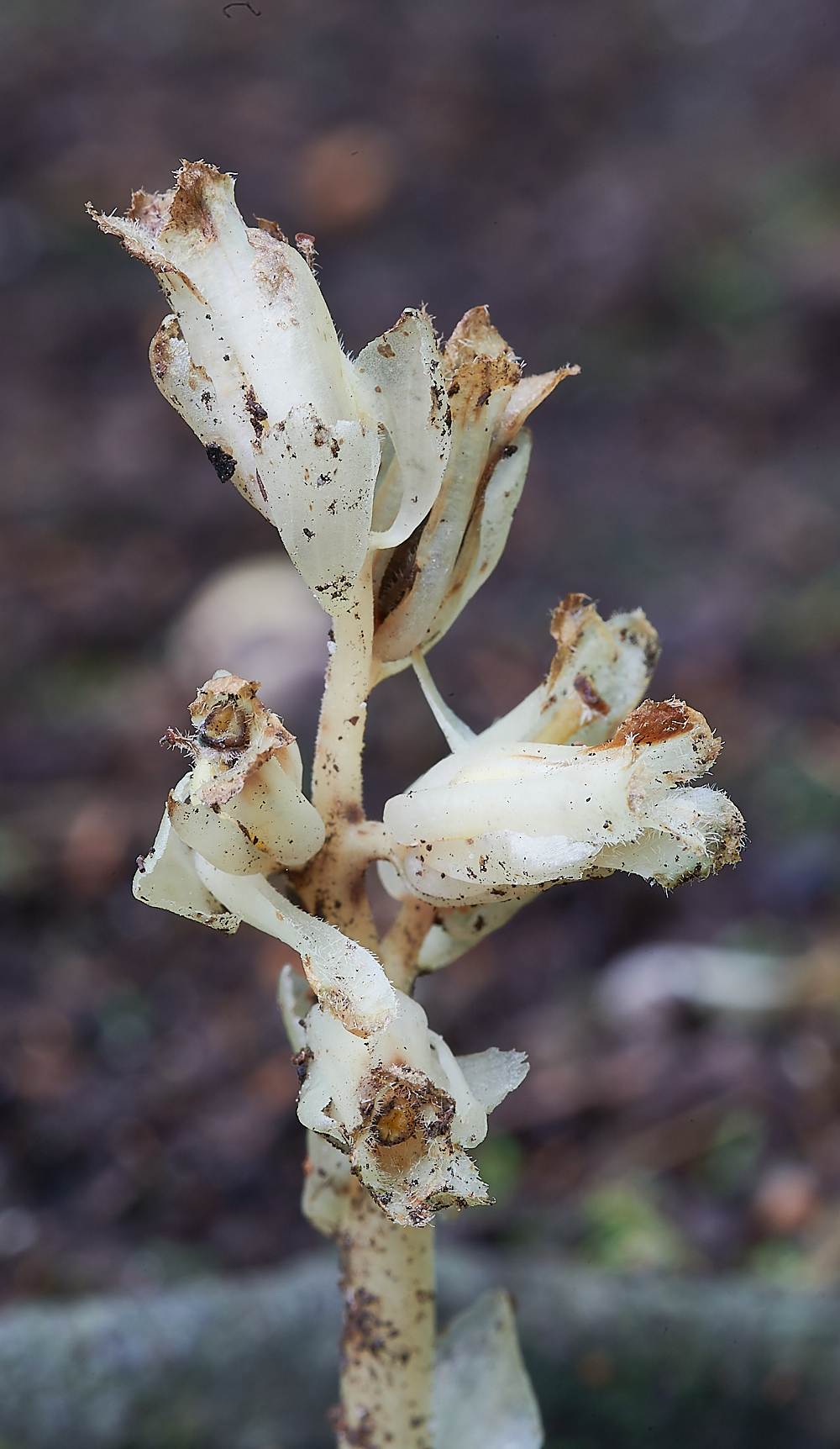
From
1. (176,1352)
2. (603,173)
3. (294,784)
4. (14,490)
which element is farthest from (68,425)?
(294,784)

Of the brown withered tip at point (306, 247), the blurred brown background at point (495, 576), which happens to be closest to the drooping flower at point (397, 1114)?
the brown withered tip at point (306, 247)

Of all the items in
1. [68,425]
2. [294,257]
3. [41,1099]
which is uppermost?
[68,425]

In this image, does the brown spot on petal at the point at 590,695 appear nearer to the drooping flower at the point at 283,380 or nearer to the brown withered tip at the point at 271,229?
the drooping flower at the point at 283,380

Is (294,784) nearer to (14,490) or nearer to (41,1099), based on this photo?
(41,1099)

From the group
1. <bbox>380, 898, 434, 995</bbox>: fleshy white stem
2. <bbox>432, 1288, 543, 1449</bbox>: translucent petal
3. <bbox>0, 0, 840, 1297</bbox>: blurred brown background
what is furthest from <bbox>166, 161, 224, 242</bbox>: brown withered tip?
<bbox>0, 0, 840, 1297</bbox>: blurred brown background

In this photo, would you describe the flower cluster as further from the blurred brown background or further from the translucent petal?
the blurred brown background

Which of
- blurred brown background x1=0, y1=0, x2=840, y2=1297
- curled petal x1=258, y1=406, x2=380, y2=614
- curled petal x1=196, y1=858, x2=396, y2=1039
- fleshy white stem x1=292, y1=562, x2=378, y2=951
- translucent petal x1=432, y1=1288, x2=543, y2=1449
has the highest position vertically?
blurred brown background x1=0, y1=0, x2=840, y2=1297
